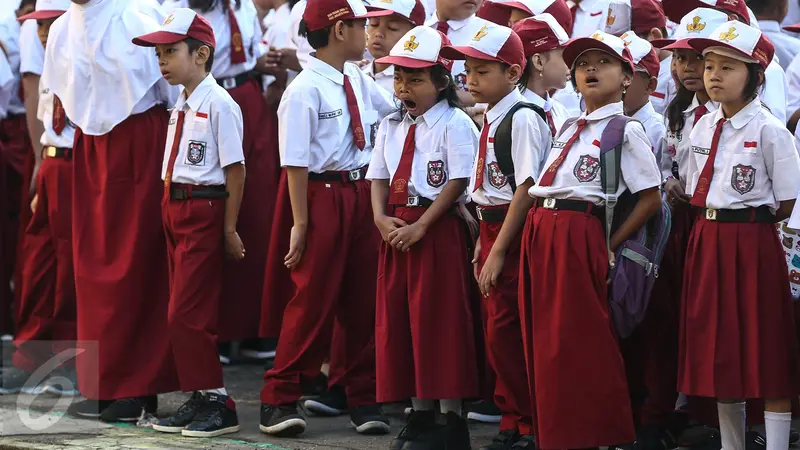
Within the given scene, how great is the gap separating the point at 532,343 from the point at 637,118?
1.25 m

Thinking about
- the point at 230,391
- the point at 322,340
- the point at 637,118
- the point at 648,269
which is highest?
the point at 637,118

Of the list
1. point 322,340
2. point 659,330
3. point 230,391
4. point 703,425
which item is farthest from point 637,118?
point 230,391

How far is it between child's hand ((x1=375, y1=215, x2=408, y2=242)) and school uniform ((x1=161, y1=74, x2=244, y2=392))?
0.97 meters

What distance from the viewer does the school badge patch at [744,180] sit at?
18.1ft

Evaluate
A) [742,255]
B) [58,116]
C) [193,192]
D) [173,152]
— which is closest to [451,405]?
[742,255]

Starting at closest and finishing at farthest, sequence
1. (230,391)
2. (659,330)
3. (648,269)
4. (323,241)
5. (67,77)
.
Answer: (648,269) < (659,330) < (323,241) < (67,77) < (230,391)

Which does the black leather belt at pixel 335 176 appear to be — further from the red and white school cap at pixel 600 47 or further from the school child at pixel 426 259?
the red and white school cap at pixel 600 47

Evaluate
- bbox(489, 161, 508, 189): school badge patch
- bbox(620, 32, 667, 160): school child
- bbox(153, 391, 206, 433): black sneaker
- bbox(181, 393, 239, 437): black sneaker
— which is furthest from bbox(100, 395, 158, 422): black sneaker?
bbox(620, 32, 667, 160): school child

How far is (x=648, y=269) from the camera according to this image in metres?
5.64

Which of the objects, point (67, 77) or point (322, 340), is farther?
point (67, 77)

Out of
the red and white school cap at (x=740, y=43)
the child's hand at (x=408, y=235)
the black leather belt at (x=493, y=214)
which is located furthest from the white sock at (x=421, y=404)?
the red and white school cap at (x=740, y=43)

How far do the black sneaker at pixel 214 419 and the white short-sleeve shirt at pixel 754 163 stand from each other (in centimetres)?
270

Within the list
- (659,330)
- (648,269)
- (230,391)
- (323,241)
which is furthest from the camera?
(230,391)

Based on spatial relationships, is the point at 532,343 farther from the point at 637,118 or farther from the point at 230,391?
the point at 230,391
